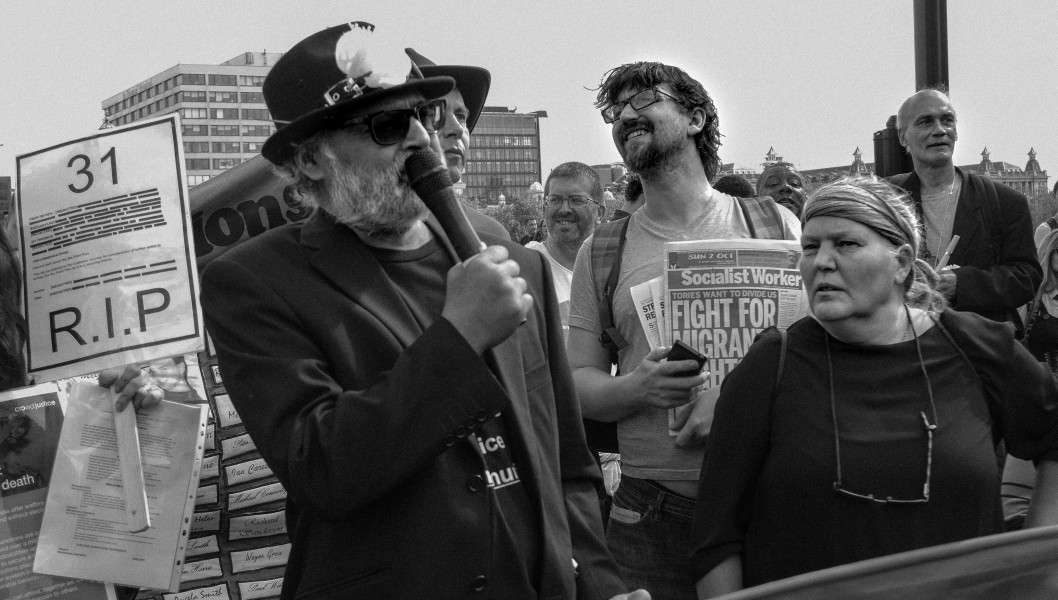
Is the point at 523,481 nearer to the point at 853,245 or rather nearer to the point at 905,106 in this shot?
the point at 853,245

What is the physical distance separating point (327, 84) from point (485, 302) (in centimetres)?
51

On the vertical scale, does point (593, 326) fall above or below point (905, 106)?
below

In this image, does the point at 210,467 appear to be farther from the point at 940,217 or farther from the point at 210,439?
the point at 940,217

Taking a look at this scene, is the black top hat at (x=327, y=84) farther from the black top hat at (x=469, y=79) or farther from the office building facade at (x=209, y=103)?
the office building facade at (x=209, y=103)

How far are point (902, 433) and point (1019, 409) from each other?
0.96 ft

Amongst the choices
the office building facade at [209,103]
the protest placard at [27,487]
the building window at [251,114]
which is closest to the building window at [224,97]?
the office building facade at [209,103]

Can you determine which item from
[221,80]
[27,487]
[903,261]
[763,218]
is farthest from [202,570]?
[221,80]

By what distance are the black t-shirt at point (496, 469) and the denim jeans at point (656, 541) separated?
3.31 ft

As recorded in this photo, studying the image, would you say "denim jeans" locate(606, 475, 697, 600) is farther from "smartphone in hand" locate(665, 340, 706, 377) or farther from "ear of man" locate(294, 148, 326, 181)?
"ear of man" locate(294, 148, 326, 181)

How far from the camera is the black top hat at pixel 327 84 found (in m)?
2.00

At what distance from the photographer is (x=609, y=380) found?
3096 mm

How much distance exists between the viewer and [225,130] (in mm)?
151375

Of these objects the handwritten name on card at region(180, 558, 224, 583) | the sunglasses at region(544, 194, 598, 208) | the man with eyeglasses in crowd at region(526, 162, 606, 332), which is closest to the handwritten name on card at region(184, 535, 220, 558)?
the handwritten name on card at region(180, 558, 224, 583)

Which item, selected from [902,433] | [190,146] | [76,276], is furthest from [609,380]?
[190,146]
